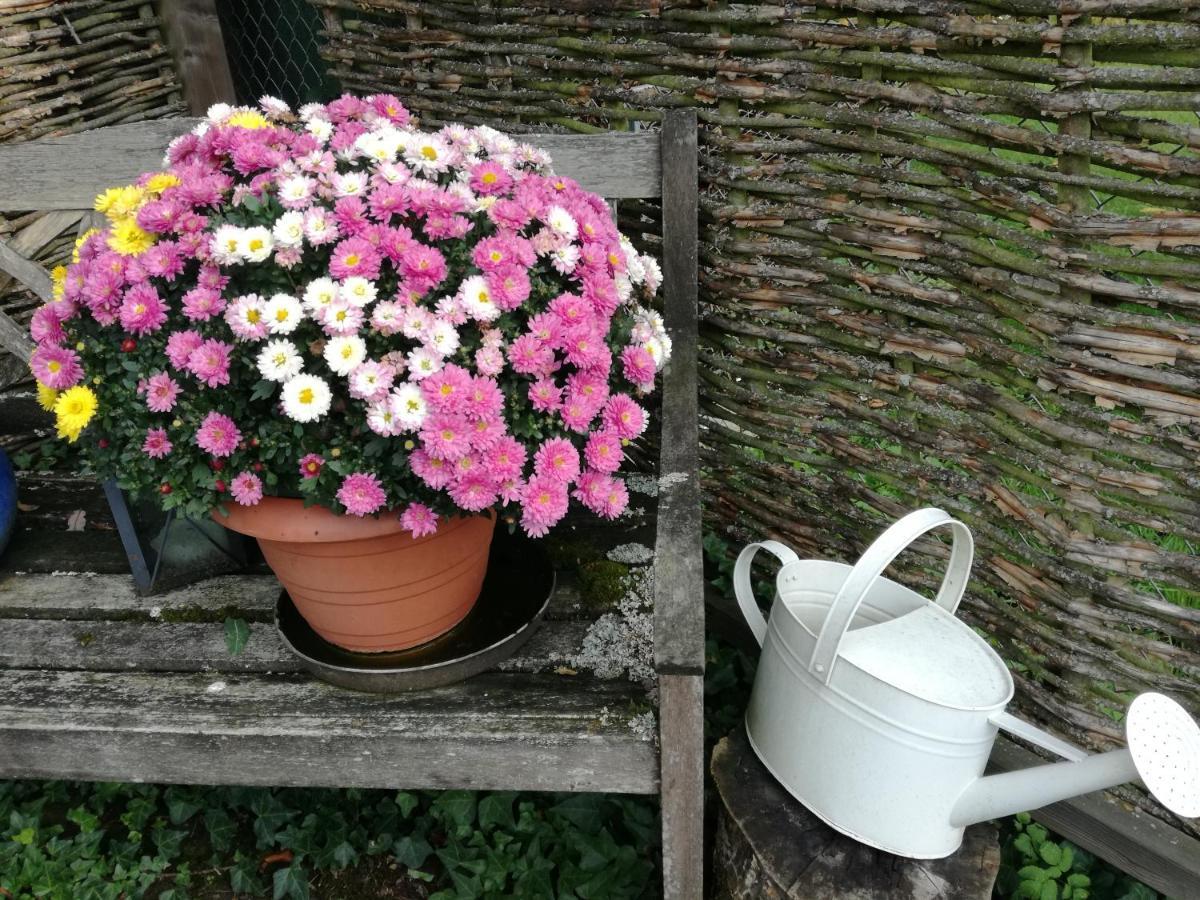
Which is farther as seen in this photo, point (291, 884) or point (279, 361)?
point (291, 884)

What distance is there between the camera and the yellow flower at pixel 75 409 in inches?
47.7

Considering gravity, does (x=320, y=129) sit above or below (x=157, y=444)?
above

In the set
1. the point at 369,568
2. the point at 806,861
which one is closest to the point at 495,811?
the point at 806,861

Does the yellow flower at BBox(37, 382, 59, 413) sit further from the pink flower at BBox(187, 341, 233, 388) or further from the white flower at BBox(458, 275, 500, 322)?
the white flower at BBox(458, 275, 500, 322)

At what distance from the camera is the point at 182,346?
1.16 m

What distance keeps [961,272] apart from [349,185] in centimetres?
104

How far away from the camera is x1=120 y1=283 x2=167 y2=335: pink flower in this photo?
3.86 feet

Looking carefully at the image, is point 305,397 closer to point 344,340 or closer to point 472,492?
point 344,340

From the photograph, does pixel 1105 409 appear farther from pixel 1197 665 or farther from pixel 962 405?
pixel 1197 665

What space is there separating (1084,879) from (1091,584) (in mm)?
564

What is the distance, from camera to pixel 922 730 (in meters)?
1.33

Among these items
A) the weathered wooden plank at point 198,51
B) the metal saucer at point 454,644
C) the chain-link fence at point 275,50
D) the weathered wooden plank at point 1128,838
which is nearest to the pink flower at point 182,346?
the metal saucer at point 454,644

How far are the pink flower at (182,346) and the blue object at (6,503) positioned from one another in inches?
39.9

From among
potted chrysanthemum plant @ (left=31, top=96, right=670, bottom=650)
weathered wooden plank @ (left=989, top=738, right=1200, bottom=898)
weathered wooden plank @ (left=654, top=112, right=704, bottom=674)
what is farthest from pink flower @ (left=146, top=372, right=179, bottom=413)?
weathered wooden plank @ (left=989, top=738, right=1200, bottom=898)
